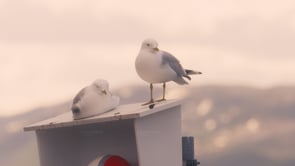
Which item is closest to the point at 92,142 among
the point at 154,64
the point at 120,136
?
the point at 120,136

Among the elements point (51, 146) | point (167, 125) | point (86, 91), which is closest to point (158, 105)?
point (167, 125)

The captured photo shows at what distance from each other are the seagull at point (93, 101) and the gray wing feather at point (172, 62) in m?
0.23

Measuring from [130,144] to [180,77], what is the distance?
13.7 inches

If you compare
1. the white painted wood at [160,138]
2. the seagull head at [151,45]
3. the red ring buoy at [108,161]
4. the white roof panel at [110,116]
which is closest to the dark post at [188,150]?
the white painted wood at [160,138]

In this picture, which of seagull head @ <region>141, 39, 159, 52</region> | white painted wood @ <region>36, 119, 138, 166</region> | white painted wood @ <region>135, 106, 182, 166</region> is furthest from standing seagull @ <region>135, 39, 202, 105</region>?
white painted wood @ <region>36, 119, 138, 166</region>

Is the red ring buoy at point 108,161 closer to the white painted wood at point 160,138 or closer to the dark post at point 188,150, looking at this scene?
the white painted wood at point 160,138

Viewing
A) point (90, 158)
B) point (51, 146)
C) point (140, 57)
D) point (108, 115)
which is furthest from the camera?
point (90, 158)

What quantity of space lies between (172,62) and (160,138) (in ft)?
0.95

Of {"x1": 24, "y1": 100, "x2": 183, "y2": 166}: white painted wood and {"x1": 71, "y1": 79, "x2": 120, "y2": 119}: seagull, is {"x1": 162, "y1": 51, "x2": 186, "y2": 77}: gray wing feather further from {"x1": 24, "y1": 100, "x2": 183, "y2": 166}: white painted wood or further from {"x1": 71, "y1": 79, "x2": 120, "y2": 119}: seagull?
{"x1": 71, "y1": 79, "x2": 120, "y2": 119}: seagull

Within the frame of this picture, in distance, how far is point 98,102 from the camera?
196cm

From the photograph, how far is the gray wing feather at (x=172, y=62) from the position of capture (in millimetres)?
2040

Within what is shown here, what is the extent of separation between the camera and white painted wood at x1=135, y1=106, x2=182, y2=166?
1812mm

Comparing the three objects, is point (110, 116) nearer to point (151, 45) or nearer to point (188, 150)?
point (151, 45)

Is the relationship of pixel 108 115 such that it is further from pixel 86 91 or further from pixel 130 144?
pixel 130 144
